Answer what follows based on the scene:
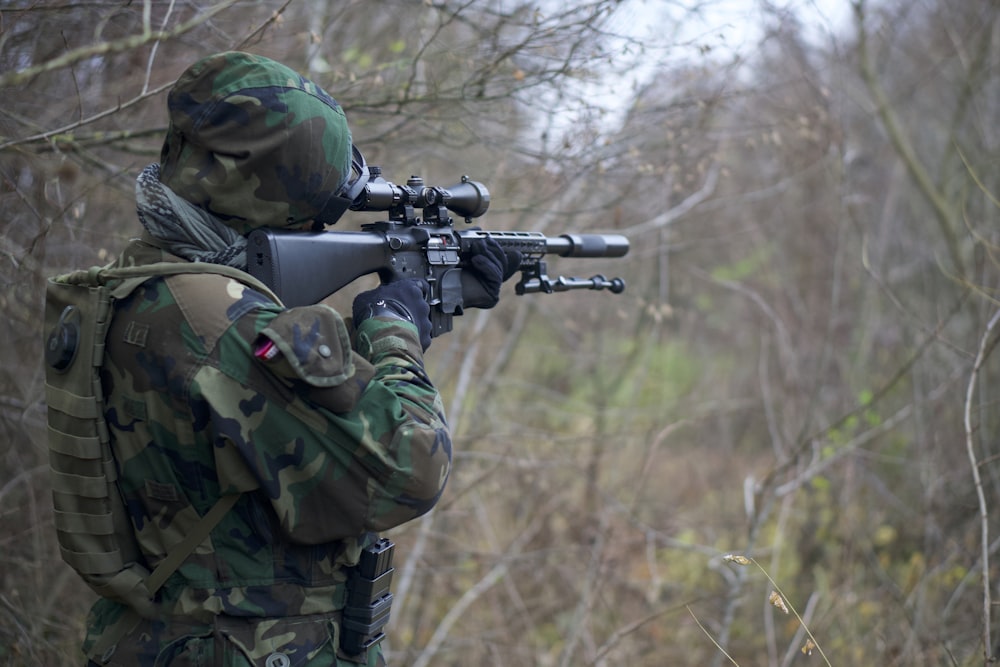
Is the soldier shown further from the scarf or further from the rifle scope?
the rifle scope

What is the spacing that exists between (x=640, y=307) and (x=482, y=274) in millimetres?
3245

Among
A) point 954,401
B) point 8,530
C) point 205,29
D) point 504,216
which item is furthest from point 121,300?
point 954,401

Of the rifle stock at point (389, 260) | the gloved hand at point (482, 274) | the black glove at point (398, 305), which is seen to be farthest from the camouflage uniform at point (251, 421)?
the gloved hand at point (482, 274)

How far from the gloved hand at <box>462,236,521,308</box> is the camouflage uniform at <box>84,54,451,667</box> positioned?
2.56ft

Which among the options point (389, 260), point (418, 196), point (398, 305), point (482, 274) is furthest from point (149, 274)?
point (482, 274)

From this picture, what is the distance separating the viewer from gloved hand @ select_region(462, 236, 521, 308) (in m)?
2.63

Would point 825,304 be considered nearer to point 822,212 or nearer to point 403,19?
point 822,212

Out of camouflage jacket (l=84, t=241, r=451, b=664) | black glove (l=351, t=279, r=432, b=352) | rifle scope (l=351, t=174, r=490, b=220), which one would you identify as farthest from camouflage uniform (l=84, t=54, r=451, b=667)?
rifle scope (l=351, t=174, r=490, b=220)

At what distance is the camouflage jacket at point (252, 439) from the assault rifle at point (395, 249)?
0.23 m

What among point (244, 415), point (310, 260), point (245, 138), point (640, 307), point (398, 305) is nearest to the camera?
point (244, 415)

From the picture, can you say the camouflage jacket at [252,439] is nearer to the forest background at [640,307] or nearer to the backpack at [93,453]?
the backpack at [93,453]

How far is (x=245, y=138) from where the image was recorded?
1.78 m

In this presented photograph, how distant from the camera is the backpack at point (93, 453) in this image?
1748 millimetres

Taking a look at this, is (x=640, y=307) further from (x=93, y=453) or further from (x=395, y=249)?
(x=93, y=453)
